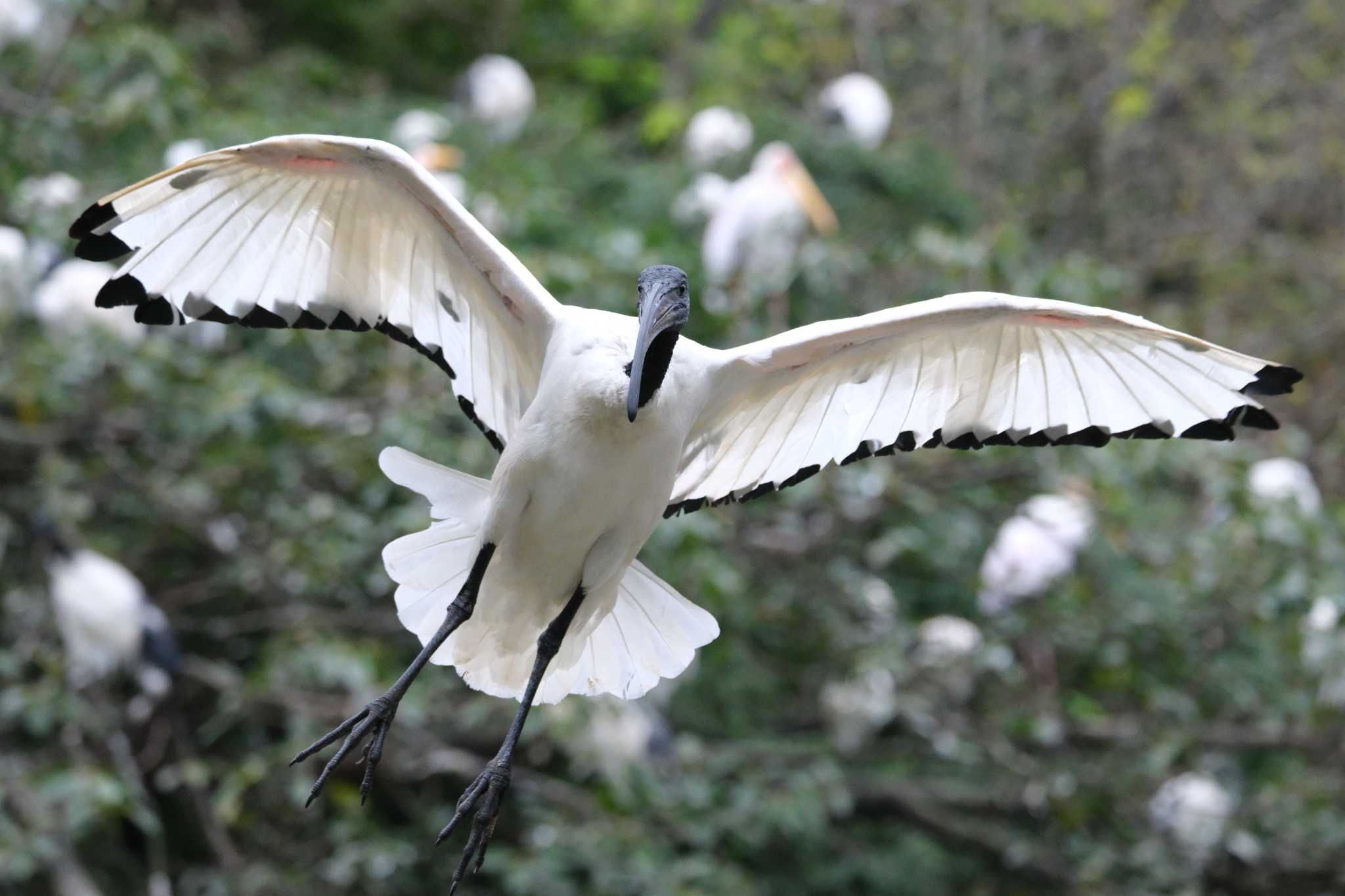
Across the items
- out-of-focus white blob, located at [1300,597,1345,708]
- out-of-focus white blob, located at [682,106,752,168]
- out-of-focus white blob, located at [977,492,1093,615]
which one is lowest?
out-of-focus white blob, located at [1300,597,1345,708]

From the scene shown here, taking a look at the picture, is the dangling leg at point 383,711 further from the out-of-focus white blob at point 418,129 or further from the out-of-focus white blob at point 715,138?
the out-of-focus white blob at point 715,138

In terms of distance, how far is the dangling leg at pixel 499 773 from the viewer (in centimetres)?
265

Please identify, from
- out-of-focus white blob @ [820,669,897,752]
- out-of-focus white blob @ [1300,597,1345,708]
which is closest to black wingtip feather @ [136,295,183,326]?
out-of-focus white blob @ [820,669,897,752]

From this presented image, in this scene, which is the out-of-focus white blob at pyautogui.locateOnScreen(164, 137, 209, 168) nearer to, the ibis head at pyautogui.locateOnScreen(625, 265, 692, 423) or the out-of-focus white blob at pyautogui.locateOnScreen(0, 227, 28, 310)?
the out-of-focus white blob at pyautogui.locateOnScreen(0, 227, 28, 310)

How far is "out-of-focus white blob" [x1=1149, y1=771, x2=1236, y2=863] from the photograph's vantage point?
219 inches

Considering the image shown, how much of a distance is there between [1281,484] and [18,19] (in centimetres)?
512

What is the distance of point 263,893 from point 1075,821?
2.64 m

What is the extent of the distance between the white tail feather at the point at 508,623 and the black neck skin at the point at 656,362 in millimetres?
463

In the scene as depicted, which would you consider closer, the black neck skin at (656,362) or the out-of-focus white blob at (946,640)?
the black neck skin at (656,362)

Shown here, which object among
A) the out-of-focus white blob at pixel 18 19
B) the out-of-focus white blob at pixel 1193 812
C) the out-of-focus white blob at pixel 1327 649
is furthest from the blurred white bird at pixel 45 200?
the out-of-focus white blob at pixel 1327 649

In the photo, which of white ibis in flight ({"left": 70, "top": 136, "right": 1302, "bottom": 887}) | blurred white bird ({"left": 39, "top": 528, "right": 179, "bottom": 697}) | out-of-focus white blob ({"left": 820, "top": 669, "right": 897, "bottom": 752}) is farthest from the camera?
out-of-focus white blob ({"left": 820, "top": 669, "right": 897, "bottom": 752})

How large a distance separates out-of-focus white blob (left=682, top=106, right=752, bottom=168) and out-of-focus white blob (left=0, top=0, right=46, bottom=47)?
297 cm

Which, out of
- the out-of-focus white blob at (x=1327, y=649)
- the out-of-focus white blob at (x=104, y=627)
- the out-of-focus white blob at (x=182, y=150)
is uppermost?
the out-of-focus white blob at (x=182, y=150)

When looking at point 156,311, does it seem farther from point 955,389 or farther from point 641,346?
point 955,389
